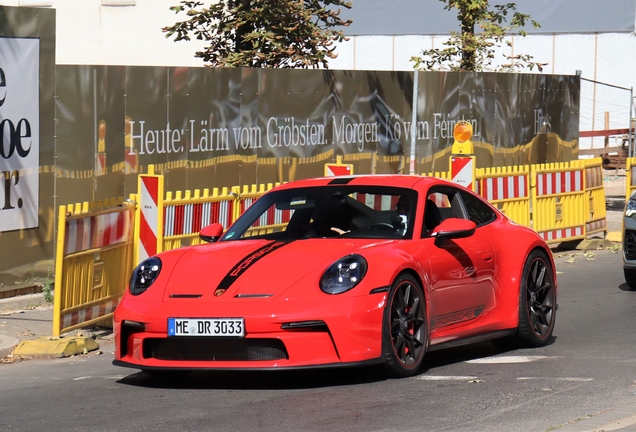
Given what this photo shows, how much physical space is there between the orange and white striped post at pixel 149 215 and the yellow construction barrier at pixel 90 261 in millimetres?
112

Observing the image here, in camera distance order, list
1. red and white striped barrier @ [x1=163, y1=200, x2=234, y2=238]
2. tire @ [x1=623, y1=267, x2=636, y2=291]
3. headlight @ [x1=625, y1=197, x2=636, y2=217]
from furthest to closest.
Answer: tire @ [x1=623, y1=267, x2=636, y2=291] → headlight @ [x1=625, y1=197, x2=636, y2=217] → red and white striped barrier @ [x1=163, y1=200, x2=234, y2=238]

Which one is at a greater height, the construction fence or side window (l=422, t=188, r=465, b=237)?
side window (l=422, t=188, r=465, b=237)

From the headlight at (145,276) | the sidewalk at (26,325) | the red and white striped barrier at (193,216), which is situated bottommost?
the sidewalk at (26,325)

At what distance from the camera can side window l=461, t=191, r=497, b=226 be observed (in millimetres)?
8898

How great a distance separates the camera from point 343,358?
7.11 meters

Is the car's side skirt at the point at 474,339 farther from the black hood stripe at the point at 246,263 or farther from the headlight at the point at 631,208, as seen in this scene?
the headlight at the point at 631,208

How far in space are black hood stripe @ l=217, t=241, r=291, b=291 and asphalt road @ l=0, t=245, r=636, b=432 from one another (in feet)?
2.17

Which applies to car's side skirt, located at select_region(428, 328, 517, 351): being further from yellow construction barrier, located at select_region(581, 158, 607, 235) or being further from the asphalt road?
yellow construction barrier, located at select_region(581, 158, 607, 235)

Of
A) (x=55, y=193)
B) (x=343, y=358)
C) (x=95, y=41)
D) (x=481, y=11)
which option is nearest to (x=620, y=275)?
(x=55, y=193)

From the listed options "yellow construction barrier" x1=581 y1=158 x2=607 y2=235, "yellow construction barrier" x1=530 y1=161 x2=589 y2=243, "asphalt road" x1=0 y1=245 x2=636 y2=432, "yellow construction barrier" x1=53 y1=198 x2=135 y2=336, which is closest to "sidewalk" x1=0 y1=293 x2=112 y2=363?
"yellow construction barrier" x1=53 y1=198 x2=135 y2=336

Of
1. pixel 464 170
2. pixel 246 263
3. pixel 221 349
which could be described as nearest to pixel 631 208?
pixel 464 170

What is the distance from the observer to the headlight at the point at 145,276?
772 centimetres

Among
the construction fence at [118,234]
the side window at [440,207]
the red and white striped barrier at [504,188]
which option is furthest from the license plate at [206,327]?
the red and white striped barrier at [504,188]

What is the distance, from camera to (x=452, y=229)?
8.04 meters
